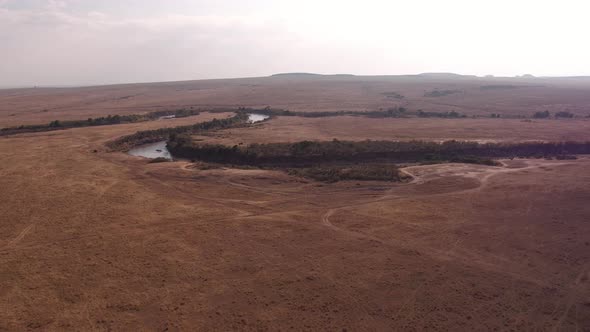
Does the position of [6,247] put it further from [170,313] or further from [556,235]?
[556,235]

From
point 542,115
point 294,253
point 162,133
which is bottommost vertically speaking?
point 294,253

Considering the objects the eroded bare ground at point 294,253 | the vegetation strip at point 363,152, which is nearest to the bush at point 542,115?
the vegetation strip at point 363,152

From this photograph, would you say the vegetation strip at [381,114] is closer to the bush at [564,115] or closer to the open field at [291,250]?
the bush at [564,115]

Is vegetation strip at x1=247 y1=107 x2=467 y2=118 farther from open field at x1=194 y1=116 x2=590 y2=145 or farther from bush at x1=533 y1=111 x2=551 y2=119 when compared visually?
bush at x1=533 y1=111 x2=551 y2=119

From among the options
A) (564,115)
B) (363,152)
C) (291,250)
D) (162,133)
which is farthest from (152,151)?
(564,115)

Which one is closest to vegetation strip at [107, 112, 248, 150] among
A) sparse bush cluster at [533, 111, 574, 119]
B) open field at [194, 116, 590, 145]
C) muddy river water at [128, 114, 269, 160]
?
muddy river water at [128, 114, 269, 160]

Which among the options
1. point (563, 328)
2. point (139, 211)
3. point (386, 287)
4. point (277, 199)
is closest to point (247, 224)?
point (277, 199)

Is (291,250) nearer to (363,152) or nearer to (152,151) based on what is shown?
(363,152)
